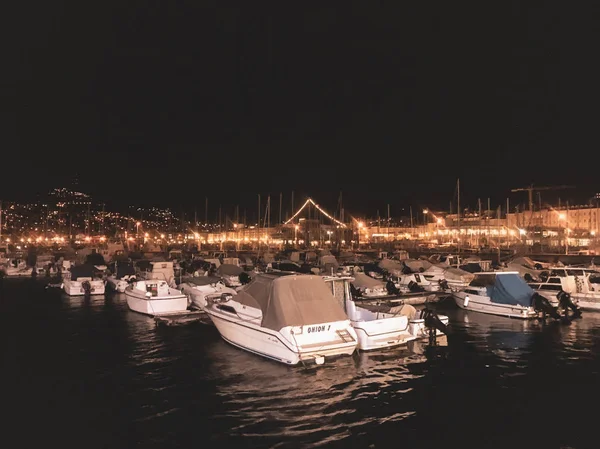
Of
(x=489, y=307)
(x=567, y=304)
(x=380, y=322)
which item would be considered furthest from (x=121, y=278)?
(x=567, y=304)

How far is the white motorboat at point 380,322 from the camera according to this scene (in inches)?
837

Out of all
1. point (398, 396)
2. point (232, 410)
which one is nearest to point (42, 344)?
point (232, 410)

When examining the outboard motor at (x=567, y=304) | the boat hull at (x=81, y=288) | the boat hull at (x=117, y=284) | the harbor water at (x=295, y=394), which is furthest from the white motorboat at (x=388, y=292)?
the boat hull at (x=81, y=288)

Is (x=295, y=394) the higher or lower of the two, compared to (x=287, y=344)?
lower

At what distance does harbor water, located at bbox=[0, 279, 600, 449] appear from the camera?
1261cm

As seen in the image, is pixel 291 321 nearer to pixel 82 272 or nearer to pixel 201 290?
pixel 201 290

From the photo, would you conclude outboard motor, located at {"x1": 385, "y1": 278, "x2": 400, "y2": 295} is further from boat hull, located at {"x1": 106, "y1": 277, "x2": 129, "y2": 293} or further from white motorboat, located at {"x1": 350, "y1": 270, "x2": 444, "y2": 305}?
boat hull, located at {"x1": 106, "y1": 277, "x2": 129, "y2": 293}

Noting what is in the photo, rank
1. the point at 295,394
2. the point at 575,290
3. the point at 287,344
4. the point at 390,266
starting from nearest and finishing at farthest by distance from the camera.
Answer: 1. the point at 295,394
2. the point at 287,344
3. the point at 575,290
4. the point at 390,266

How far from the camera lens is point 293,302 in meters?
19.2

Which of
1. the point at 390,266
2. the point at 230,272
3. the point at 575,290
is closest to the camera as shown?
the point at 575,290

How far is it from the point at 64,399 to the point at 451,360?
14.6m

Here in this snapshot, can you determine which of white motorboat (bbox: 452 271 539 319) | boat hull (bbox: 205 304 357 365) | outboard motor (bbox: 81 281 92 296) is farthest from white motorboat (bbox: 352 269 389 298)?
outboard motor (bbox: 81 281 92 296)

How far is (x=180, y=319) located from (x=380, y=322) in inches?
505

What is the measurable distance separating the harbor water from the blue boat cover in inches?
172
